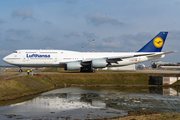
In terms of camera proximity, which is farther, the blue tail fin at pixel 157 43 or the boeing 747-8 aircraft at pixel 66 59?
the blue tail fin at pixel 157 43

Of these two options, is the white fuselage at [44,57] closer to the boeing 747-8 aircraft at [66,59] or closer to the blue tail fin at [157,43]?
the boeing 747-8 aircraft at [66,59]

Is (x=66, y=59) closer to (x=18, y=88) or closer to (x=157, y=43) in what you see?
(x=18, y=88)

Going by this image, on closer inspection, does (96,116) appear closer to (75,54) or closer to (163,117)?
(163,117)

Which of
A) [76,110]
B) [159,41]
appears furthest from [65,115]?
[159,41]

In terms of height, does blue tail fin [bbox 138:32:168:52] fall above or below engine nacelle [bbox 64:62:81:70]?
above

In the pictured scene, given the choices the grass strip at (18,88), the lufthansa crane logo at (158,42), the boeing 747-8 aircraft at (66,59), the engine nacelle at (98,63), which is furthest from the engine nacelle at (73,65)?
the lufthansa crane logo at (158,42)

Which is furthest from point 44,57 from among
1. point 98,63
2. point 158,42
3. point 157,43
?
point 158,42

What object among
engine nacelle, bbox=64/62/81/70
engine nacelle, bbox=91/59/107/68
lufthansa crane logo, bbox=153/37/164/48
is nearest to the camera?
engine nacelle, bbox=64/62/81/70

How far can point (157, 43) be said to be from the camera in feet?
141

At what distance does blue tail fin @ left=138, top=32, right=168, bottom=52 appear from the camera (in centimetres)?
4297

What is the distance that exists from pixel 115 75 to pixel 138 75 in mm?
4819

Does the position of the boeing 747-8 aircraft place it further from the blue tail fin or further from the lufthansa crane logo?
the lufthansa crane logo

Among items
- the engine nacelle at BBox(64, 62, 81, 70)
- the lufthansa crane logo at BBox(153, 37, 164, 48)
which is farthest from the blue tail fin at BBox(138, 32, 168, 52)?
the engine nacelle at BBox(64, 62, 81, 70)

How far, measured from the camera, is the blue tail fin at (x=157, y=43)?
4297 cm
